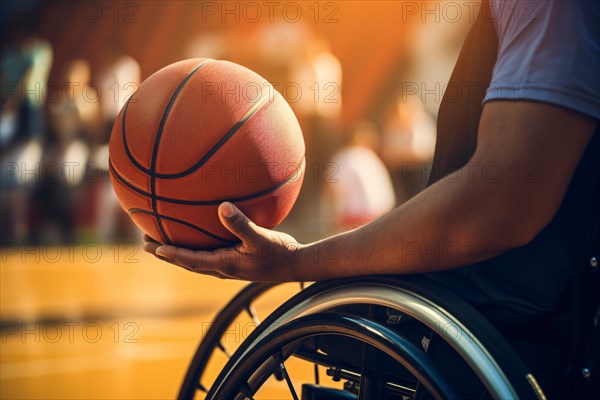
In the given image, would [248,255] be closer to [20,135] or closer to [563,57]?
[563,57]

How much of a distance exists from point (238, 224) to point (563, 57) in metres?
0.70

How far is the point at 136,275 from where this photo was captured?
27.8 ft

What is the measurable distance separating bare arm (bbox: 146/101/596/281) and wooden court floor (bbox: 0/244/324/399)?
2.20m

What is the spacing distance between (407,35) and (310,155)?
390cm

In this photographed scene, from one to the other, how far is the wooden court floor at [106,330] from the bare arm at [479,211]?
2.20m

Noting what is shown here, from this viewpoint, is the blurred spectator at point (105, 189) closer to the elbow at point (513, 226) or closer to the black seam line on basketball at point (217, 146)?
the black seam line on basketball at point (217, 146)

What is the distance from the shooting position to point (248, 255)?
156 cm

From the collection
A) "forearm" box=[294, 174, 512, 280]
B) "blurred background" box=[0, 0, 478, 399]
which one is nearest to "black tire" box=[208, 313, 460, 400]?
"forearm" box=[294, 174, 512, 280]

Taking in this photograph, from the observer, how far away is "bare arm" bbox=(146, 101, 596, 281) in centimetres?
119

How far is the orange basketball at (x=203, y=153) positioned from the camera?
67.3 inches

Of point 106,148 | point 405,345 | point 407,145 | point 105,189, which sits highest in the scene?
point 407,145

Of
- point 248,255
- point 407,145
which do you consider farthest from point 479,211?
point 407,145

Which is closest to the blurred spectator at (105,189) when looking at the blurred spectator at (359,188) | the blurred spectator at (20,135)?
the blurred spectator at (20,135)

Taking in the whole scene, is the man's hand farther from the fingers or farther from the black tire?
the black tire
